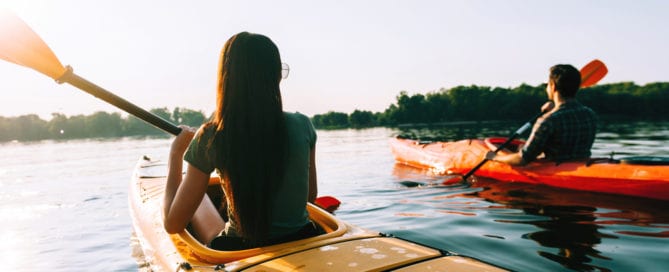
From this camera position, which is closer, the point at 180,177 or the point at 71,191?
the point at 180,177

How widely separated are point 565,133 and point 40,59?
6321 mm

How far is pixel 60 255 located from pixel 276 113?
4.97 meters

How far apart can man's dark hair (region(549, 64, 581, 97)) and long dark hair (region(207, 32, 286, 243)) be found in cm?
519

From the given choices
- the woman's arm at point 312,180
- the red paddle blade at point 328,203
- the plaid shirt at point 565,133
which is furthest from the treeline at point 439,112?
the woman's arm at point 312,180

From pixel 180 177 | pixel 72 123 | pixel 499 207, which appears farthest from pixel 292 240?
pixel 72 123

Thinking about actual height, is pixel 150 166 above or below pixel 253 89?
below

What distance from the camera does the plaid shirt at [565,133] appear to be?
6129 millimetres

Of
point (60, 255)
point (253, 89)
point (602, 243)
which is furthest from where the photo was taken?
point (60, 255)

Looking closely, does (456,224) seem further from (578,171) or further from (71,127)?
(71,127)

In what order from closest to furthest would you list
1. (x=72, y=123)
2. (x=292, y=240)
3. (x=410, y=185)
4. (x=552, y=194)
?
(x=292, y=240), (x=552, y=194), (x=410, y=185), (x=72, y=123)

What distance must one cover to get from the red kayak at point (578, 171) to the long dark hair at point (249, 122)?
5477 mm

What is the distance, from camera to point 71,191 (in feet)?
34.8

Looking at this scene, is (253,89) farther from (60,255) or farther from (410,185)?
(410,185)

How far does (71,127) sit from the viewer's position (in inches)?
3017
